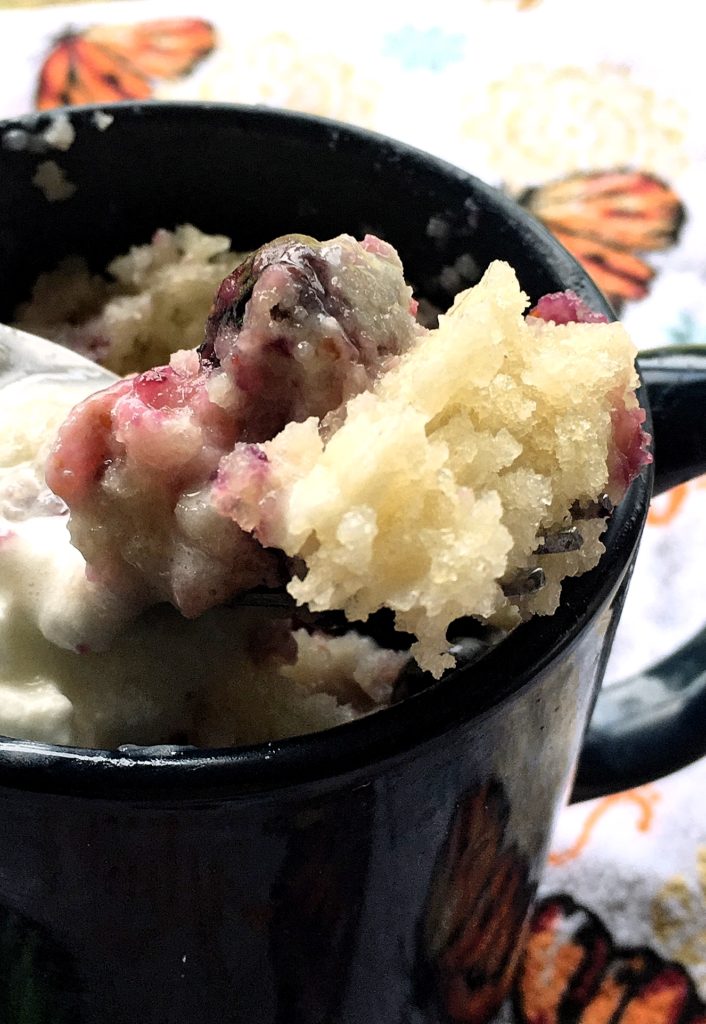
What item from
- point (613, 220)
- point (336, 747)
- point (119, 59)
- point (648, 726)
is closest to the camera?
point (336, 747)

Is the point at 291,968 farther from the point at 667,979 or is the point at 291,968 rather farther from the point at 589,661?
the point at 667,979

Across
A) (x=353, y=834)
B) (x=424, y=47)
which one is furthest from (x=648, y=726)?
(x=424, y=47)

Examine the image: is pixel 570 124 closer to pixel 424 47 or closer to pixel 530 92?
pixel 530 92

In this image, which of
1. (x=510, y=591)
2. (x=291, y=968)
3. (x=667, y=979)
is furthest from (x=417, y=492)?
(x=667, y=979)

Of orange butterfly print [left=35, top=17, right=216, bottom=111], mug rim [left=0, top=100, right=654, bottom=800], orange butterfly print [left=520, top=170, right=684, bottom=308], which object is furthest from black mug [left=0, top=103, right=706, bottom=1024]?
orange butterfly print [left=35, top=17, right=216, bottom=111]

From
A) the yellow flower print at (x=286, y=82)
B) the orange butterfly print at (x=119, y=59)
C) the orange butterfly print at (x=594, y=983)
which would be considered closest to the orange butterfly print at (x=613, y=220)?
the yellow flower print at (x=286, y=82)

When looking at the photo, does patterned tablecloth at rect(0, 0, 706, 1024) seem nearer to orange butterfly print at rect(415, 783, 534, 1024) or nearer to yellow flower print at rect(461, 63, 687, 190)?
yellow flower print at rect(461, 63, 687, 190)

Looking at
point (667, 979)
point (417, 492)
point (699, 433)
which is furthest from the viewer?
point (667, 979)
